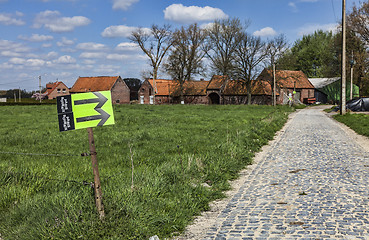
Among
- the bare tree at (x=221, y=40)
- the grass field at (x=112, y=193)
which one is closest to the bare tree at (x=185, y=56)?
the bare tree at (x=221, y=40)

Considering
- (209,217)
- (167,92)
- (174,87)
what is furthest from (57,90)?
(209,217)

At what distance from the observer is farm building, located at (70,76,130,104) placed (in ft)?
270

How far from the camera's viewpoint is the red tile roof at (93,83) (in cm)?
8288

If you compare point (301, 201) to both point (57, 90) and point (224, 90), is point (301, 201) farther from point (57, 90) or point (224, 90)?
point (57, 90)

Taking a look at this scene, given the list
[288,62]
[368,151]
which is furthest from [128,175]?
[288,62]

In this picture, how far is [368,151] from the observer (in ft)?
40.8

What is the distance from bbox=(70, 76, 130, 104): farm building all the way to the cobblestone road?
244ft

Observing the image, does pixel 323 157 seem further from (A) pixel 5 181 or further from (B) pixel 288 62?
(B) pixel 288 62

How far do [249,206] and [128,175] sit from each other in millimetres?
2812

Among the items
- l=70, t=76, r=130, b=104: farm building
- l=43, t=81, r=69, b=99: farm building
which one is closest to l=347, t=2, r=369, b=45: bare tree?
l=70, t=76, r=130, b=104: farm building

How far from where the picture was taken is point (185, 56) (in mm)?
66250

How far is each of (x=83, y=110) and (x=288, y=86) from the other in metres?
76.8

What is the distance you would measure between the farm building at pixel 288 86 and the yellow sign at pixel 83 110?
5752cm

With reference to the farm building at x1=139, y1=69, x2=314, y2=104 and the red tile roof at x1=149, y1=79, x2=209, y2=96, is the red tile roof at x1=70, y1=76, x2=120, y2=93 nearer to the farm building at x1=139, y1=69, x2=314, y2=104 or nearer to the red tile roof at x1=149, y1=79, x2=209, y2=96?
Answer: the farm building at x1=139, y1=69, x2=314, y2=104
